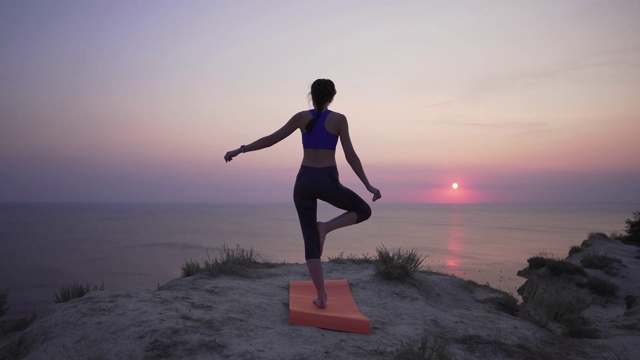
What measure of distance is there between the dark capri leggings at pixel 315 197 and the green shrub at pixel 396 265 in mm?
2821

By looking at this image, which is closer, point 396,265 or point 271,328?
point 271,328

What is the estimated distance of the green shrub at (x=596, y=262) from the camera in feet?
50.3

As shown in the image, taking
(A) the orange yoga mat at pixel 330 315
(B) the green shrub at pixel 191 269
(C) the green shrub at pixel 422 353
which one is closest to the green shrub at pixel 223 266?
(B) the green shrub at pixel 191 269

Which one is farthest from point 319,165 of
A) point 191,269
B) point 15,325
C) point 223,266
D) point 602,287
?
point 602,287

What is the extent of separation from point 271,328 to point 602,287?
36.3ft

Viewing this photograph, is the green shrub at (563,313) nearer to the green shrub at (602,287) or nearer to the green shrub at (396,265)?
the green shrub at (396,265)

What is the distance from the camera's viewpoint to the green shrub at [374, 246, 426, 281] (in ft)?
25.7

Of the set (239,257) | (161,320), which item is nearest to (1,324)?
(239,257)

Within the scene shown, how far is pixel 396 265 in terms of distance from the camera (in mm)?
7941

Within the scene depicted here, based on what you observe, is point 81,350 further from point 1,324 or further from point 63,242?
point 63,242

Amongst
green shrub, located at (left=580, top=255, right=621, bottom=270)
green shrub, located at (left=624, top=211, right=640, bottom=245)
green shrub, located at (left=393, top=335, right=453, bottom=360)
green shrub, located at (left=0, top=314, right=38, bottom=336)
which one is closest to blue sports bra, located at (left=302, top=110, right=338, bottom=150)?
green shrub, located at (left=393, top=335, right=453, bottom=360)

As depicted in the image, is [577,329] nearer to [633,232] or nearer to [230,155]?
[230,155]

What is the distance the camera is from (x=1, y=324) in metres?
7.62

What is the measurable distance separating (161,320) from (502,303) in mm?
5883
